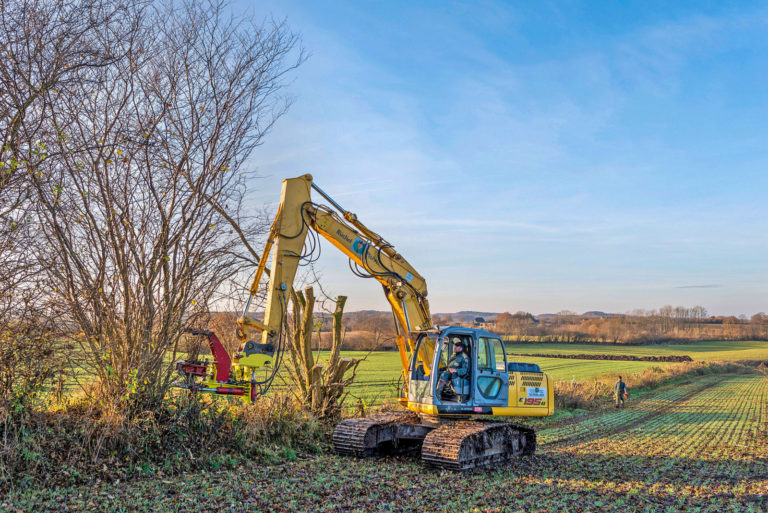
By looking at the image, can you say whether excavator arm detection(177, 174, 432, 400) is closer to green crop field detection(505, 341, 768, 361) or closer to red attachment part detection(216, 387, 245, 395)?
red attachment part detection(216, 387, 245, 395)

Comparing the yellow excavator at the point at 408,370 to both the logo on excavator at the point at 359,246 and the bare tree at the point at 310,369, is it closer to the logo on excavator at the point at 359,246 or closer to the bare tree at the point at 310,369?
the logo on excavator at the point at 359,246

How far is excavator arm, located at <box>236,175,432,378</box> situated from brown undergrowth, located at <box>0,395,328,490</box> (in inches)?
70.4

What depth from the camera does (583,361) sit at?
184 ft

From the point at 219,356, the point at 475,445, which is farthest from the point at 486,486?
the point at 219,356

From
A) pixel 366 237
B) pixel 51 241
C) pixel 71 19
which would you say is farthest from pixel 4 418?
pixel 366 237

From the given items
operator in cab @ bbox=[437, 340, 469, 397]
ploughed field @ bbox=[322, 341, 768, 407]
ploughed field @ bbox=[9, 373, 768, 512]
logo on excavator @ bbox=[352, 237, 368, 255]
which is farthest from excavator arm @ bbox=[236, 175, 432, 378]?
ploughed field @ bbox=[322, 341, 768, 407]

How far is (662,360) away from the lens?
56656 mm

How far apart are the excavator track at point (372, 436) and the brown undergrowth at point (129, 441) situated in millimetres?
945

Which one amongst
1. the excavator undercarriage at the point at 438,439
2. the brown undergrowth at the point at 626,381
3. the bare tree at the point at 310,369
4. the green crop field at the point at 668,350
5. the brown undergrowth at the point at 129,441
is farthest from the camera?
the green crop field at the point at 668,350

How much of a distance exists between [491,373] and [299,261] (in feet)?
15.5

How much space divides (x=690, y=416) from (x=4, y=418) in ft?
75.8

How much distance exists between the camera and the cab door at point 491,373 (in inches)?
456

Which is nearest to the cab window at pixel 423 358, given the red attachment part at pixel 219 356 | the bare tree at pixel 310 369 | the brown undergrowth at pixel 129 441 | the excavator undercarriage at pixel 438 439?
the excavator undercarriage at pixel 438 439

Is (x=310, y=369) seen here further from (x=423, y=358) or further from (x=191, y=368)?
(x=191, y=368)
